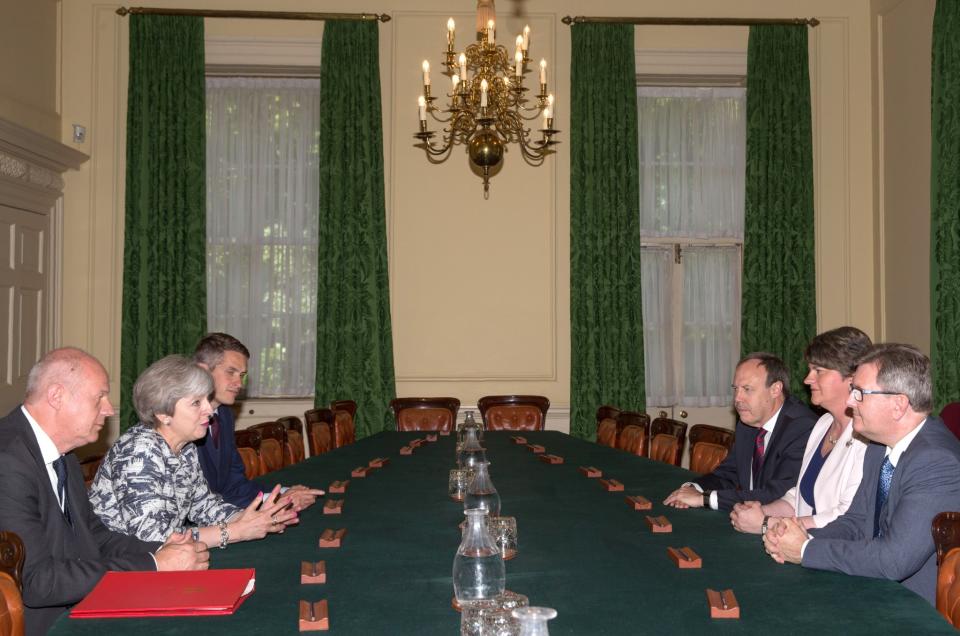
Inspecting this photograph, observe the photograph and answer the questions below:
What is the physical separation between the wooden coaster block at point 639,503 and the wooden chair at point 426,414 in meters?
3.67

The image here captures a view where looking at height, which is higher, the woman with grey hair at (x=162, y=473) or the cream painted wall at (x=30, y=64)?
the cream painted wall at (x=30, y=64)

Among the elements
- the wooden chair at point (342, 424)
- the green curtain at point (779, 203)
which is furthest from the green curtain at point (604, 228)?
the wooden chair at point (342, 424)

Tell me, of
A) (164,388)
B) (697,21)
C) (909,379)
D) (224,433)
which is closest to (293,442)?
(224,433)

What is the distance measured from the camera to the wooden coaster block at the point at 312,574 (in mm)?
2438

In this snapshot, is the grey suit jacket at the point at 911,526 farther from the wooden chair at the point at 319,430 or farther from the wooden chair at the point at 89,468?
the wooden chair at the point at 319,430

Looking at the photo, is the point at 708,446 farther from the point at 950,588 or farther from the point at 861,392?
the point at 950,588

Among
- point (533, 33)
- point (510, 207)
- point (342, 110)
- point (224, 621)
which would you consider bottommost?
point (224, 621)

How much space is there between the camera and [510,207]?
8164mm

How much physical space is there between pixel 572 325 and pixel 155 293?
11.6ft

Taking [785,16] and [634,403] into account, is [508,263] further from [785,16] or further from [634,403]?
[785,16]

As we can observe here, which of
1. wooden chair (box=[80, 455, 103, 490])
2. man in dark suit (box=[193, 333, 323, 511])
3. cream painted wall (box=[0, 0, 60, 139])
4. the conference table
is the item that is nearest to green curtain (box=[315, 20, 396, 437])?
cream painted wall (box=[0, 0, 60, 139])

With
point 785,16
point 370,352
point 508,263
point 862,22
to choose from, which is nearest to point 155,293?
point 370,352

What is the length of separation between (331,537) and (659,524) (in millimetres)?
1066

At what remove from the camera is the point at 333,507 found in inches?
136
